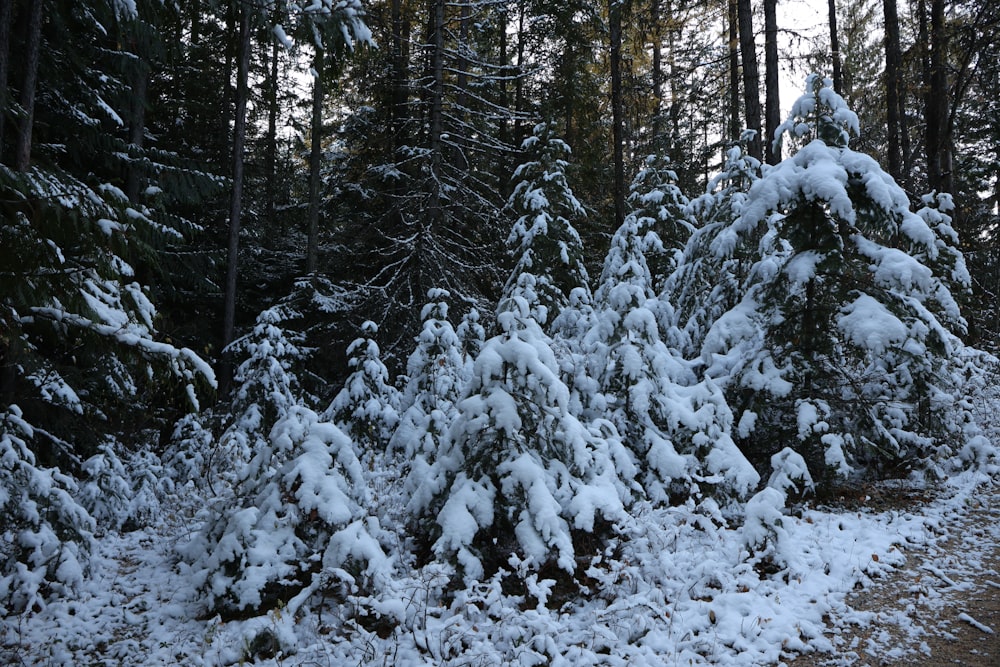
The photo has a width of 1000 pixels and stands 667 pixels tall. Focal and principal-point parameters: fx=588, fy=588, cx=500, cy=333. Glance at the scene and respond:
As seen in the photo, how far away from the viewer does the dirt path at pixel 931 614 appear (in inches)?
161

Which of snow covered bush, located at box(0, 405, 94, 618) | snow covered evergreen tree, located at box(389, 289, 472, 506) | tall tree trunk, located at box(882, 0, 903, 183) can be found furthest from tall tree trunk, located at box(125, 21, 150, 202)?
tall tree trunk, located at box(882, 0, 903, 183)

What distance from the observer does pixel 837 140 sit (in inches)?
302

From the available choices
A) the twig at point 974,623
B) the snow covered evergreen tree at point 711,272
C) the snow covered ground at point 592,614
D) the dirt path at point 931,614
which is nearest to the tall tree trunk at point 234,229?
the snow covered ground at point 592,614

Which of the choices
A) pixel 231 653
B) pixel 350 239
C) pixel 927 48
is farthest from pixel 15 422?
pixel 927 48

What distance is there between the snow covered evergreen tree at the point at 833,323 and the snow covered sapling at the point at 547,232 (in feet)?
17.3

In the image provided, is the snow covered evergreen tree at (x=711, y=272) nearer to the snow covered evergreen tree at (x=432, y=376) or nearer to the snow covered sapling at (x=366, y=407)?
the snow covered evergreen tree at (x=432, y=376)

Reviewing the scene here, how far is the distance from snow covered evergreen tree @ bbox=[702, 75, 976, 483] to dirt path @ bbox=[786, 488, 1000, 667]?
131 cm

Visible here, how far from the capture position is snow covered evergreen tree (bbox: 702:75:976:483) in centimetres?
695

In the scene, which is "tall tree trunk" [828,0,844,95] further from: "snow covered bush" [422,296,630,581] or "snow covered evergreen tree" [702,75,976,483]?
"snow covered bush" [422,296,630,581]

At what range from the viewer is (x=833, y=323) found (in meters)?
7.80

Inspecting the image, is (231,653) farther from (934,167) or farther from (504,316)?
(934,167)

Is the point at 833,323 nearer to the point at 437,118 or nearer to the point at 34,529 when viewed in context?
the point at 34,529

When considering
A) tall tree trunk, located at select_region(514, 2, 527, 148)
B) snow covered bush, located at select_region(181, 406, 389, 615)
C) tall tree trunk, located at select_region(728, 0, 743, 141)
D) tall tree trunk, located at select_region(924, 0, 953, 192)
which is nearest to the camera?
snow covered bush, located at select_region(181, 406, 389, 615)

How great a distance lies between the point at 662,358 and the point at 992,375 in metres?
7.88
